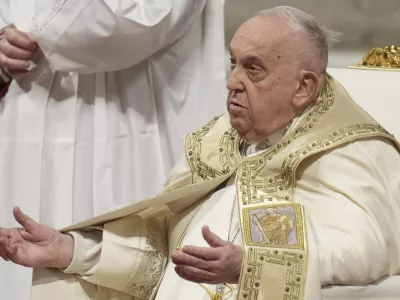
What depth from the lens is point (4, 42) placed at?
2547 millimetres

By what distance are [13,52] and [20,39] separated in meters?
0.04

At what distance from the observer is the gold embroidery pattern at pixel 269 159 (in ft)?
5.80

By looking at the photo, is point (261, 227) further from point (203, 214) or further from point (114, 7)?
point (114, 7)

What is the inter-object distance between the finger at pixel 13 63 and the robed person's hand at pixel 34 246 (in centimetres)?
79

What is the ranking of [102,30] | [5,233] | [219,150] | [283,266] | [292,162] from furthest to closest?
[102,30], [219,150], [5,233], [292,162], [283,266]

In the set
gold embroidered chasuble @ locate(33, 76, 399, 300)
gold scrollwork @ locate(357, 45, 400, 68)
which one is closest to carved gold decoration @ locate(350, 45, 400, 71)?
gold scrollwork @ locate(357, 45, 400, 68)

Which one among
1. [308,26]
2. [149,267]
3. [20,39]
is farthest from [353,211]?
[20,39]

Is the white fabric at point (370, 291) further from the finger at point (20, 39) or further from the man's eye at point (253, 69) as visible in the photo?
the finger at point (20, 39)

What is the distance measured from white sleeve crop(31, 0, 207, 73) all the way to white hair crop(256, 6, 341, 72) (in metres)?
0.72

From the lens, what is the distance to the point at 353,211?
1690 mm

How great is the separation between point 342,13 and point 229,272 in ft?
6.05

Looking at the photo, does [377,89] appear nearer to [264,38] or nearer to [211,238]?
[264,38]

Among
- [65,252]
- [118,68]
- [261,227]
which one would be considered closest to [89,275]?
[65,252]

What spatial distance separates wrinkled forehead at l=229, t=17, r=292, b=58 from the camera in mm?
1788
